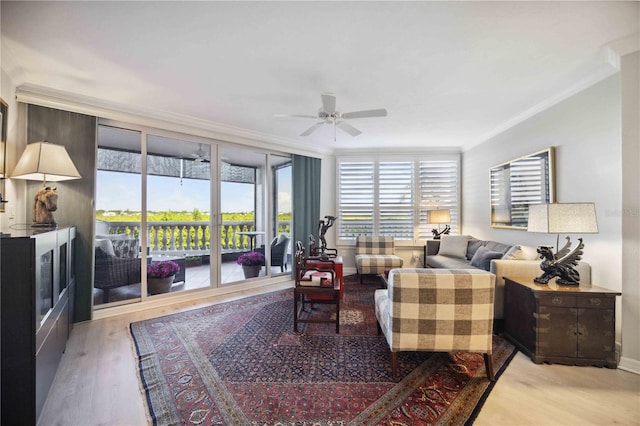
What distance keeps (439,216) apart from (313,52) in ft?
11.9

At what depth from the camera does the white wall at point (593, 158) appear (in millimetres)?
2215

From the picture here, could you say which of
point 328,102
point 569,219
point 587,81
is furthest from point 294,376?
point 587,81

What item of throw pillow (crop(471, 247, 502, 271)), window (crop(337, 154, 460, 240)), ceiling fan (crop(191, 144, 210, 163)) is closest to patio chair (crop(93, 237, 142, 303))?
ceiling fan (crop(191, 144, 210, 163))

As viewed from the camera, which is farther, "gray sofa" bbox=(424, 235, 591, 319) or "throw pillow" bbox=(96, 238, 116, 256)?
"throw pillow" bbox=(96, 238, 116, 256)

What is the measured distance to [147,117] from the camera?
3.19 meters

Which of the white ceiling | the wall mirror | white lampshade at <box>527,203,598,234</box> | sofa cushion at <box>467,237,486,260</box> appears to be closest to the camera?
the white ceiling

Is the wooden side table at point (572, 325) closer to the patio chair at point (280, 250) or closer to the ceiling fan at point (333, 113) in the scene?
the ceiling fan at point (333, 113)

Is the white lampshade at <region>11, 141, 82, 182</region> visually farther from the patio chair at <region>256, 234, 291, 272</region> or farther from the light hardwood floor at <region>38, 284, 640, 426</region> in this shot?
the patio chair at <region>256, 234, 291, 272</region>

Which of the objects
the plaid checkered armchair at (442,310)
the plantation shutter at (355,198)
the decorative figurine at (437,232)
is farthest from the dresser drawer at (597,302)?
the plantation shutter at (355,198)

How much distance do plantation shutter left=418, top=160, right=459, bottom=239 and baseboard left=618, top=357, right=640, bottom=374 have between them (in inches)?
124

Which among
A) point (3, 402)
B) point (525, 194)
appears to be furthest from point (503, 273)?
point (3, 402)

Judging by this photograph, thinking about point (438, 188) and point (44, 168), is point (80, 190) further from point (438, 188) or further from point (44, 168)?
point (438, 188)

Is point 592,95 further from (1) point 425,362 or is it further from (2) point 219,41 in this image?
(2) point 219,41

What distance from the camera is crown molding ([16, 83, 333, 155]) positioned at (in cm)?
257
